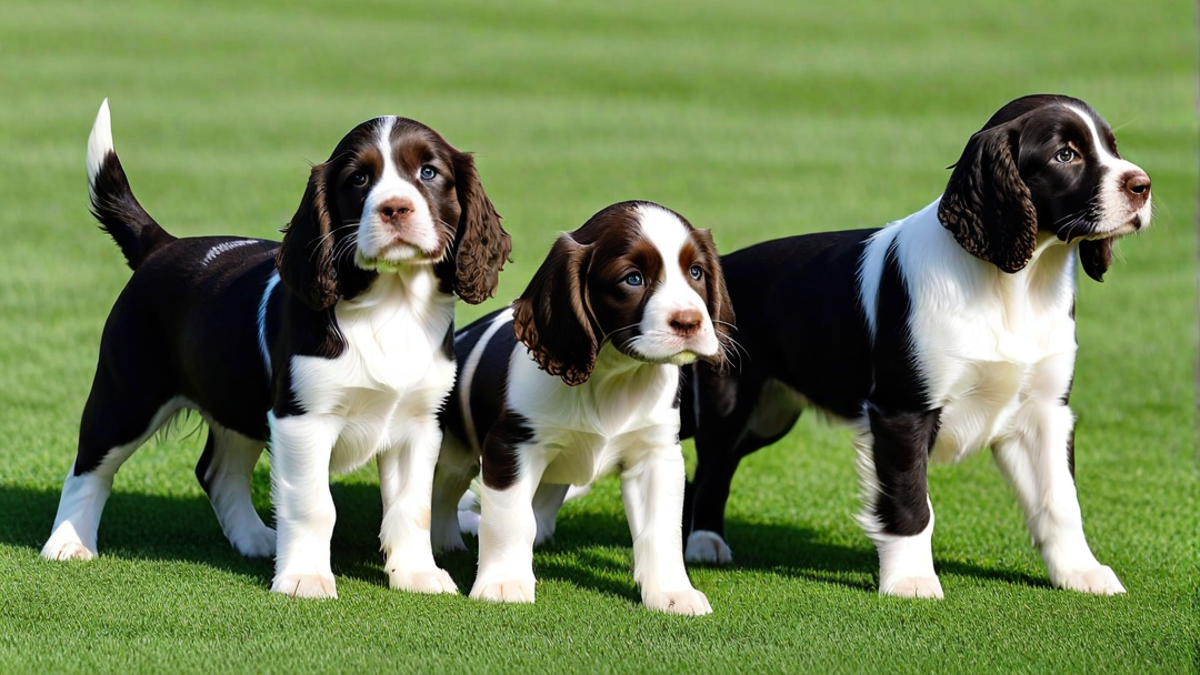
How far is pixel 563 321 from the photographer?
19.9ft

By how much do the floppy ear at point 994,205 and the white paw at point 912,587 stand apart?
1421mm

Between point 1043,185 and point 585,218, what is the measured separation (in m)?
11.3

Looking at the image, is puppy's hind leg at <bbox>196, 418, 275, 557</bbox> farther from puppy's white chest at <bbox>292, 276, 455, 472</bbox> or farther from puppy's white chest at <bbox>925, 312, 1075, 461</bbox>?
puppy's white chest at <bbox>925, 312, 1075, 461</bbox>

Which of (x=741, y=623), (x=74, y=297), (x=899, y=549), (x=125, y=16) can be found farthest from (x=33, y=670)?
(x=125, y=16)

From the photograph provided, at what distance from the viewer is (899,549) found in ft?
21.9

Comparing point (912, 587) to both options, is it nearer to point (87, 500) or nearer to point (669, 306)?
point (669, 306)

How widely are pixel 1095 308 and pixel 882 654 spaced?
10465 mm

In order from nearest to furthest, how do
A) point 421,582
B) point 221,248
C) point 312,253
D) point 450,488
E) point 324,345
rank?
1. point 312,253
2. point 324,345
3. point 421,582
4. point 221,248
5. point 450,488

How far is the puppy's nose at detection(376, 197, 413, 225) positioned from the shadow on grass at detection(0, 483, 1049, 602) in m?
1.75

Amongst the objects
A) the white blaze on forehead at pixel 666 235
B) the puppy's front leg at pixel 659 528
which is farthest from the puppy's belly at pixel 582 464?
the white blaze on forehead at pixel 666 235

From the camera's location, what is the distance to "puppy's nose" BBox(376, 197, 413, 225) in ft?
19.3

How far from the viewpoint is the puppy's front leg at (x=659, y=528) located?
629 centimetres

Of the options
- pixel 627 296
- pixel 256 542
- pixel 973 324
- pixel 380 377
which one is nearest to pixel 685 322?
pixel 627 296

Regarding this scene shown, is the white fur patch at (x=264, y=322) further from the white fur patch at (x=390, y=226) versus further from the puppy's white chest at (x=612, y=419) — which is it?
the puppy's white chest at (x=612, y=419)
